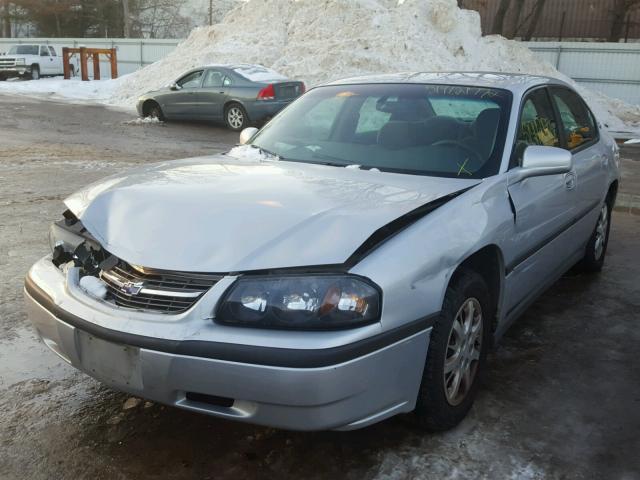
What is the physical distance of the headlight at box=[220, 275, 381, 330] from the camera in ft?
7.64

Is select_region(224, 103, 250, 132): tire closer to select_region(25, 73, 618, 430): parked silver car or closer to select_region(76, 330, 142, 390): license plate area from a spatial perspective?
select_region(25, 73, 618, 430): parked silver car

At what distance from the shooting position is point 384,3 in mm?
24766

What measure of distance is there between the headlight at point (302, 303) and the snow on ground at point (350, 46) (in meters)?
18.6

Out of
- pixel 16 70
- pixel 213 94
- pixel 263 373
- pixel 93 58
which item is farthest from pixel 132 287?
pixel 16 70

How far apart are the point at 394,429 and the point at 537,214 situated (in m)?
1.44

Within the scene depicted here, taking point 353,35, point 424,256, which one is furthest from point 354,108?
point 353,35

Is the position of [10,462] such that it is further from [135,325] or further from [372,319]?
[372,319]

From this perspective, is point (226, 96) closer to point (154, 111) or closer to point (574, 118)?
point (154, 111)

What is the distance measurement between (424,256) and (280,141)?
180cm

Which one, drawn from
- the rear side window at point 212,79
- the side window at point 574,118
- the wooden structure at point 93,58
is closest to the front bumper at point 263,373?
the side window at point 574,118

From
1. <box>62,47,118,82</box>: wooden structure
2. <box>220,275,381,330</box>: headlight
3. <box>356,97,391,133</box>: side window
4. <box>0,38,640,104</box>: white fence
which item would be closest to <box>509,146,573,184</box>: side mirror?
<box>356,97,391,133</box>: side window

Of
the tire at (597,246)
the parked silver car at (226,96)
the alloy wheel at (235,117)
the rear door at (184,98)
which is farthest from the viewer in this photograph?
the rear door at (184,98)

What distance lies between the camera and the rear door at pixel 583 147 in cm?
438

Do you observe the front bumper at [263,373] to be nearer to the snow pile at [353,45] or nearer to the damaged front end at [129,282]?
the damaged front end at [129,282]
